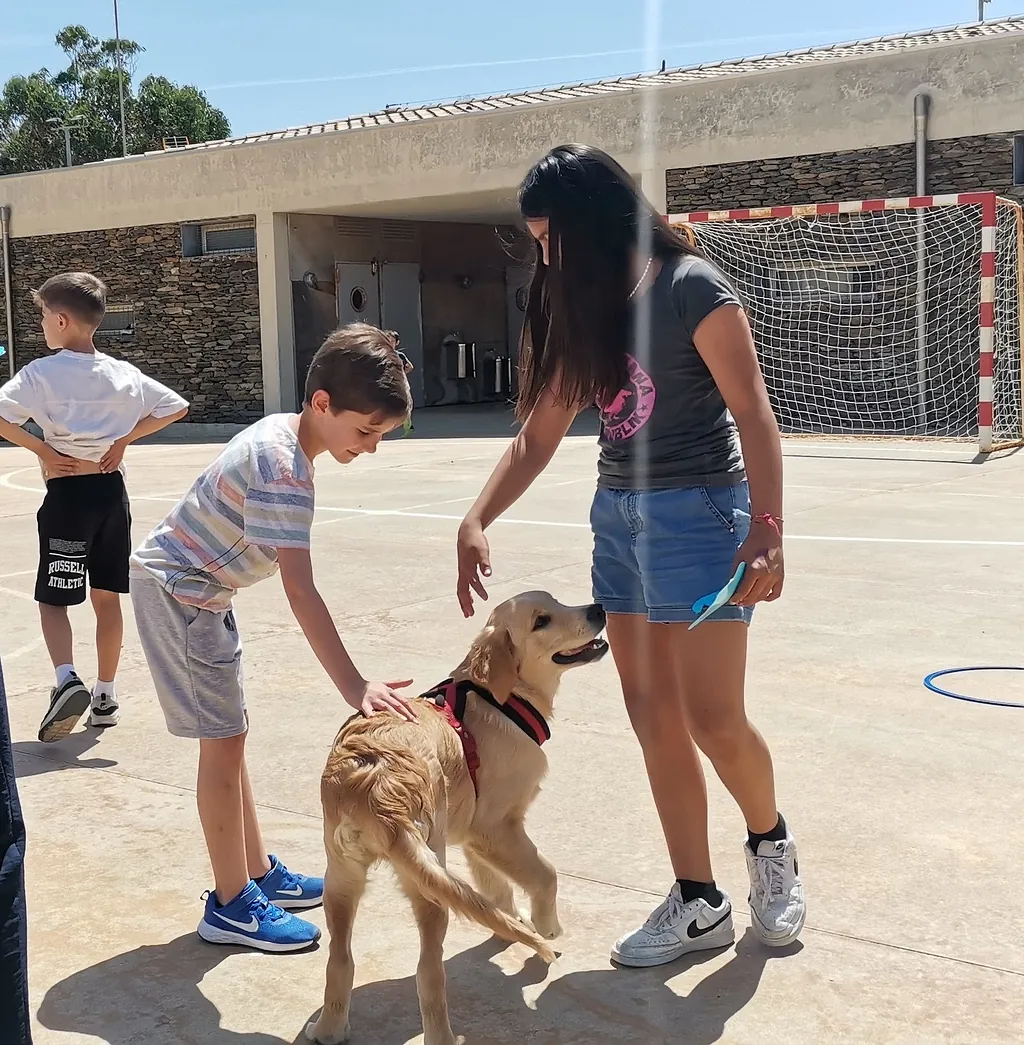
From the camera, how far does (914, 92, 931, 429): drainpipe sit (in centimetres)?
1727

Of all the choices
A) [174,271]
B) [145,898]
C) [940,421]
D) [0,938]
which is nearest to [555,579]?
[145,898]

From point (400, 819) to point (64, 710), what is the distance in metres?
2.65

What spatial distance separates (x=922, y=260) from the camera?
17875 mm

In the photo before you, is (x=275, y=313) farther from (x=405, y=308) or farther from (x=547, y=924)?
(x=547, y=924)

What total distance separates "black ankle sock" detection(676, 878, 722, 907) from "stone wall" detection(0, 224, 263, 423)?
21767 mm

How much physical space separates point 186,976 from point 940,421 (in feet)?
55.1

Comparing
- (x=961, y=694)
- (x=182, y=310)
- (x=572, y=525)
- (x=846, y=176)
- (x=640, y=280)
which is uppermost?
(x=846, y=176)

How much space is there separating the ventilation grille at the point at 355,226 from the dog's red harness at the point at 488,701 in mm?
22428

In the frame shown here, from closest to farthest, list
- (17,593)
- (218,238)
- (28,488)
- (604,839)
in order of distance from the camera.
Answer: (604,839) < (17,593) < (28,488) < (218,238)

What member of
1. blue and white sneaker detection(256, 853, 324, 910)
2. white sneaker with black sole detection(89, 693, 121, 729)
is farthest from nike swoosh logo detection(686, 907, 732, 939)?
white sneaker with black sole detection(89, 693, 121, 729)

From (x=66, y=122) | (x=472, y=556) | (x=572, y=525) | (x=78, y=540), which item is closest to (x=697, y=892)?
(x=472, y=556)

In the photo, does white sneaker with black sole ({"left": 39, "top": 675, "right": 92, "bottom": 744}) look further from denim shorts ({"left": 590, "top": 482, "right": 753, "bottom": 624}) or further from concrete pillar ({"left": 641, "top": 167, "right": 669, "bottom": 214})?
concrete pillar ({"left": 641, "top": 167, "right": 669, "bottom": 214})

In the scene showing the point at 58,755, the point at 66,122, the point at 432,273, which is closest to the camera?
the point at 58,755

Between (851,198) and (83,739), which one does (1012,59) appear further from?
(83,739)
